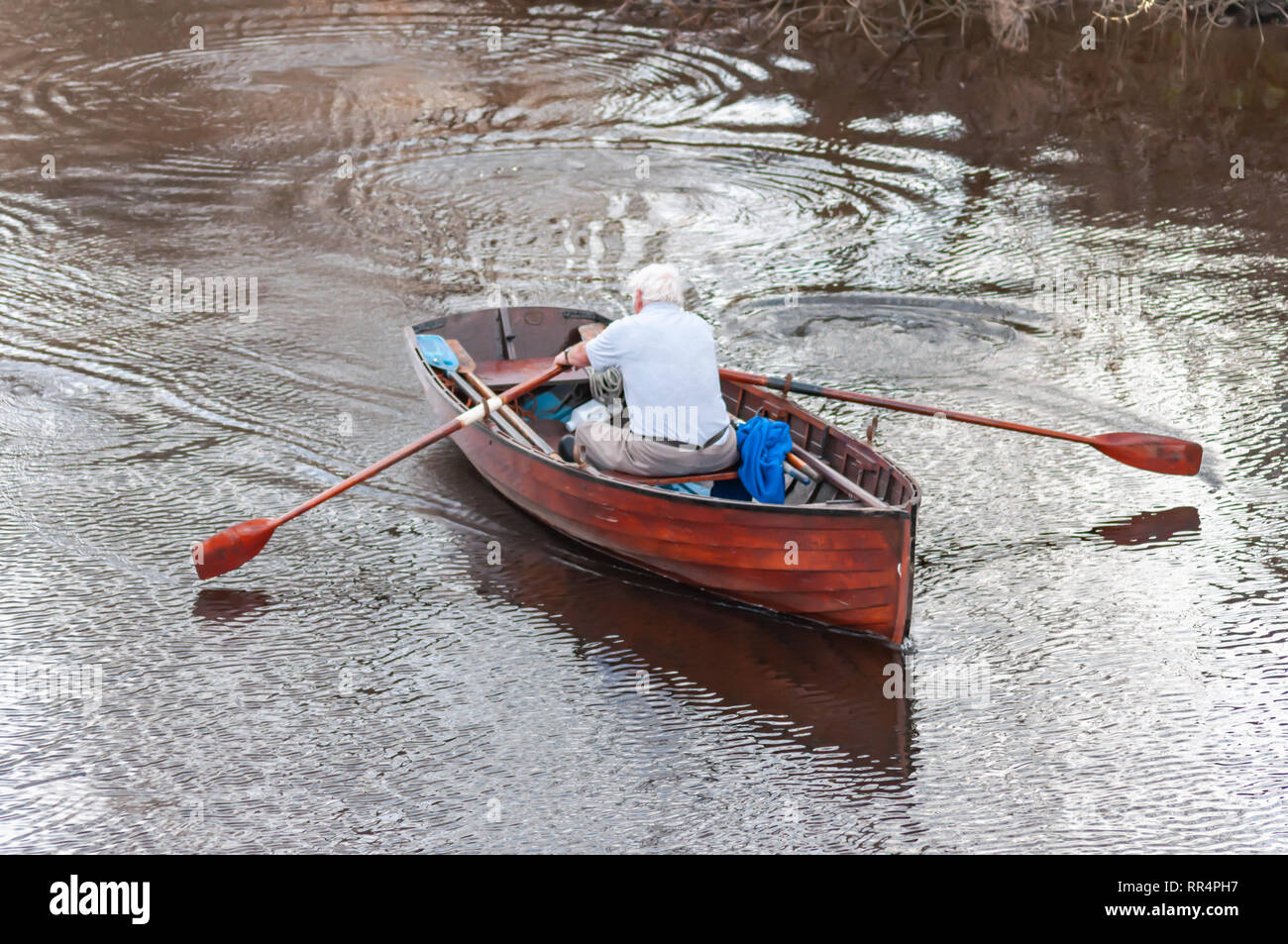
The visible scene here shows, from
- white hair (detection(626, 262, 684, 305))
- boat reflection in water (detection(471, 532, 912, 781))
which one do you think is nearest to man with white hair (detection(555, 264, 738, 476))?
white hair (detection(626, 262, 684, 305))

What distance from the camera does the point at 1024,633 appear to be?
274 inches

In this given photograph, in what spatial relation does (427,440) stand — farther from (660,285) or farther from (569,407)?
(660,285)

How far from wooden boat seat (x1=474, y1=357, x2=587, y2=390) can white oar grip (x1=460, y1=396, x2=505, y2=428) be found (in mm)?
1093

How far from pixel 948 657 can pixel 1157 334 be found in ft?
15.0

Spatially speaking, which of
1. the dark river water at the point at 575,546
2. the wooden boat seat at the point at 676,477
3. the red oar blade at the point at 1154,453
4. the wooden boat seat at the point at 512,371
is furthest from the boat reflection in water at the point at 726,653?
the red oar blade at the point at 1154,453

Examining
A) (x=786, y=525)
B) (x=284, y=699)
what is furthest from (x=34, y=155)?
(x=786, y=525)

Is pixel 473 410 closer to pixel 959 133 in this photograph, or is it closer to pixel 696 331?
pixel 696 331

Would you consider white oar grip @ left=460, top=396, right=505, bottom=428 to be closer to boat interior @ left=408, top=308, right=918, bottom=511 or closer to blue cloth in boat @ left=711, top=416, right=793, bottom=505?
boat interior @ left=408, top=308, right=918, bottom=511

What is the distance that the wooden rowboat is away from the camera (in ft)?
21.5

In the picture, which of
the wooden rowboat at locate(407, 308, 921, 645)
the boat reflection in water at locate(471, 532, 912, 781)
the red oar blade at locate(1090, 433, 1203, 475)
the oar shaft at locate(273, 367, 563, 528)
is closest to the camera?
the boat reflection in water at locate(471, 532, 912, 781)

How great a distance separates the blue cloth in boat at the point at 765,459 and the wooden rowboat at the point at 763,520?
134mm

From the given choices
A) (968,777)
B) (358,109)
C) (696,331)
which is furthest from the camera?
(358,109)

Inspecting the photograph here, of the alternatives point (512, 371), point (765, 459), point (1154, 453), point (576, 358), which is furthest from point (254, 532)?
point (1154, 453)

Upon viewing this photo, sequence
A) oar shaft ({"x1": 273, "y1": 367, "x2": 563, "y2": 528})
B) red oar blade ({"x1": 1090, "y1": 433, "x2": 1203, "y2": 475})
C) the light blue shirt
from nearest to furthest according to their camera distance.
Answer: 1. the light blue shirt
2. oar shaft ({"x1": 273, "y1": 367, "x2": 563, "y2": 528})
3. red oar blade ({"x1": 1090, "y1": 433, "x2": 1203, "y2": 475})
